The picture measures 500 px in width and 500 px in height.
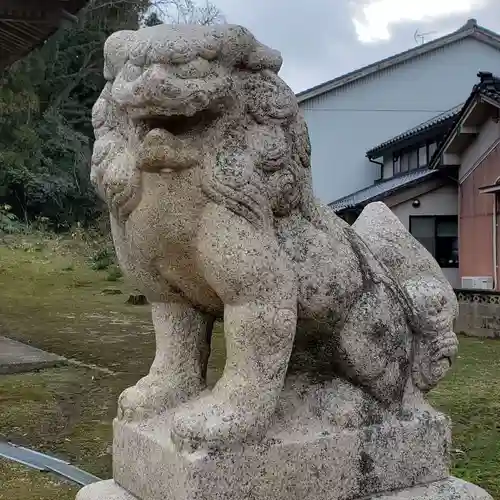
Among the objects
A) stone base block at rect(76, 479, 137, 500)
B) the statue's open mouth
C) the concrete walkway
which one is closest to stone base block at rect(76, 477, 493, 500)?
stone base block at rect(76, 479, 137, 500)

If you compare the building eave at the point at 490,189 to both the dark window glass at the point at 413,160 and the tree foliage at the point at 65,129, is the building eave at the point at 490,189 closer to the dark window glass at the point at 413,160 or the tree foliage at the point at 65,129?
the dark window glass at the point at 413,160

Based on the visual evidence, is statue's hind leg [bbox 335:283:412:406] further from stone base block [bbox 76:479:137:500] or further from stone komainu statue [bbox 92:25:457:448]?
stone base block [bbox 76:479:137:500]

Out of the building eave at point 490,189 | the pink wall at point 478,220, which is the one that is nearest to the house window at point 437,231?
the pink wall at point 478,220

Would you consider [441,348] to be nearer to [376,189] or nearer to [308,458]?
[308,458]

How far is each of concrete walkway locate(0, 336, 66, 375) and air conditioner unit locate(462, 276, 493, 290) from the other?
7.63 metres

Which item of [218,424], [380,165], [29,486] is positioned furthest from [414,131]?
[218,424]

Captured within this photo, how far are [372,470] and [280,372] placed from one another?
0.42 meters

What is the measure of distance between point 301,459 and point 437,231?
42.3 ft

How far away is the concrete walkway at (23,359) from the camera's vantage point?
19.5 ft

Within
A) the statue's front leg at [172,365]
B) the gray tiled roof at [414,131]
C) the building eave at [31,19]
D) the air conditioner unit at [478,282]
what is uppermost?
the gray tiled roof at [414,131]

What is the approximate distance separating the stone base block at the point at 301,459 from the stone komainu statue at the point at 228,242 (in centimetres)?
4

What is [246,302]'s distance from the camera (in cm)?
179

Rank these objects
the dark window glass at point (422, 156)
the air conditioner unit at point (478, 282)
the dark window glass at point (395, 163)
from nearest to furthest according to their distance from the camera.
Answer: the air conditioner unit at point (478, 282)
the dark window glass at point (422, 156)
the dark window glass at point (395, 163)

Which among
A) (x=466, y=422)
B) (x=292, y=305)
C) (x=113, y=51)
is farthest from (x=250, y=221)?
(x=466, y=422)
